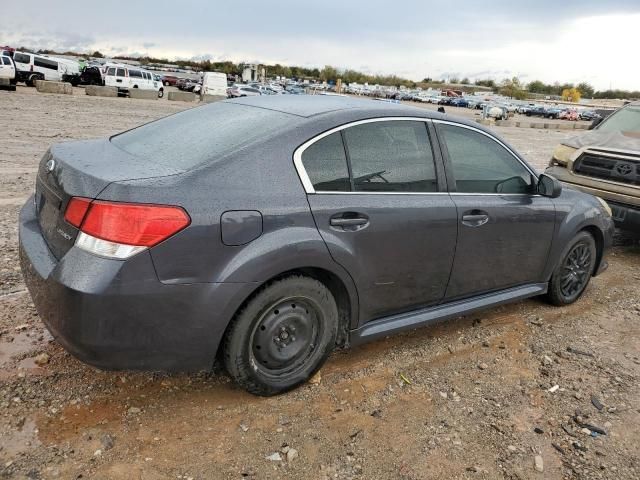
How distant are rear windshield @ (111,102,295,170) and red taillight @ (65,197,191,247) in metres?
0.38

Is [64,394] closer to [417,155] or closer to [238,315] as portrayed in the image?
[238,315]

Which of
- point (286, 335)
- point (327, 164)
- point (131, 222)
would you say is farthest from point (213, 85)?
point (131, 222)

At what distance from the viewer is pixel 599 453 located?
9.56 feet

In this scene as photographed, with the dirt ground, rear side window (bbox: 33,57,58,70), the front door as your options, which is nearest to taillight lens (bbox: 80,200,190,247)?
the dirt ground

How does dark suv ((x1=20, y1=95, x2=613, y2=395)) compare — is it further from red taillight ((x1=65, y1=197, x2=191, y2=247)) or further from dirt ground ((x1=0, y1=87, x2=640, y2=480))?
dirt ground ((x1=0, y1=87, x2=640, y2=480))

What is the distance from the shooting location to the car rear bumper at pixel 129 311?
2.44 m

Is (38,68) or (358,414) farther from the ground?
(358,414)

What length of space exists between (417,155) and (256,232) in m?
1.34

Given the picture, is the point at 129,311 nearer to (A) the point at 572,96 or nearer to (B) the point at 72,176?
(B) the point at 72,176

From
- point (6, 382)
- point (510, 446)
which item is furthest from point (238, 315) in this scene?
point (510, 446)

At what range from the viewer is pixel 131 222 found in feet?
8.06

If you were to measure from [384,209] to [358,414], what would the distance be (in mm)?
1195

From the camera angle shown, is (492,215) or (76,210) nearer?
(76,210)

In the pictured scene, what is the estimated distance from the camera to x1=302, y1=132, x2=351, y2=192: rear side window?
119 inches
